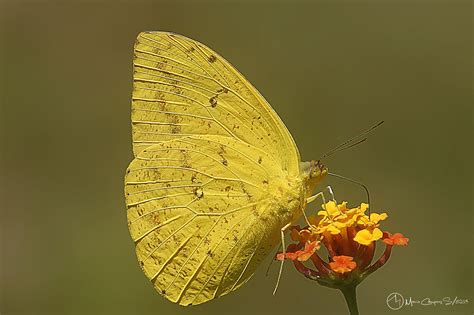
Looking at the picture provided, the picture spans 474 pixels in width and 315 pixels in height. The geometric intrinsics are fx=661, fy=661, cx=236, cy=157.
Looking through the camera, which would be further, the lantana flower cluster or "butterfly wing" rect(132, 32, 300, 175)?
"butterfly wing" rect(132, 32, 300, 175)

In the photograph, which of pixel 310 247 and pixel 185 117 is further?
pixel 185 117

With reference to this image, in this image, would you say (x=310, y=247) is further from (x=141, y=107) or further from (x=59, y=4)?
(x=59, y=4)

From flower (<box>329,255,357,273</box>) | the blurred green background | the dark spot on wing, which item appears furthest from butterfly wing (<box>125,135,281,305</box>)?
the blurred green background

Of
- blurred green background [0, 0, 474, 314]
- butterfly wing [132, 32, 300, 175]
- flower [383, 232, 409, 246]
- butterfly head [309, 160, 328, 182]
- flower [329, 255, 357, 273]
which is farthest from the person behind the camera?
blurred green background [0, 0, 474, 314]

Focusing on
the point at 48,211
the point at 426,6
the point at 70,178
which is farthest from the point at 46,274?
the point at 426,6

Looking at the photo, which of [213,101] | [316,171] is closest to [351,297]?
[316,171]

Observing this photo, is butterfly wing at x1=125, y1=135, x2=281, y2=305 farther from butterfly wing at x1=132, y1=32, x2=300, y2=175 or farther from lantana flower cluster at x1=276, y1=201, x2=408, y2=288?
lantana flower cluster at x1=276, y1=201, x2=408, y2=288
